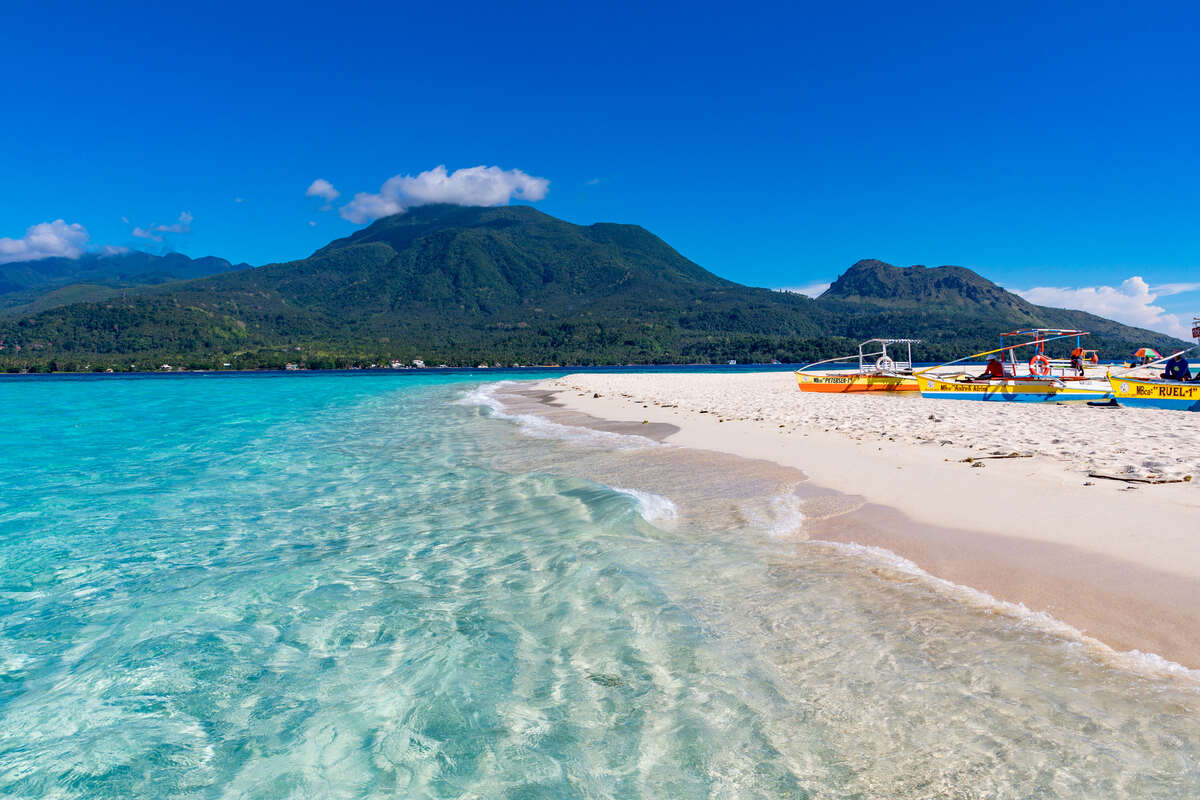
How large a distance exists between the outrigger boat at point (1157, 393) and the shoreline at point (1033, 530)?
1367cm

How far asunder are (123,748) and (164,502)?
9881mm

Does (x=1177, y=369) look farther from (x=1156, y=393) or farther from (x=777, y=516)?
(x=777, y=516)

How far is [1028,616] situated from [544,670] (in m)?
4.80

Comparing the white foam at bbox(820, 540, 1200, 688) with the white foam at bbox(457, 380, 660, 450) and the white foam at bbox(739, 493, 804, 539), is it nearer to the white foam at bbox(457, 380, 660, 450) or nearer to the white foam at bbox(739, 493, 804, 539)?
the white foam at bbox(739, 493, 804, 539)

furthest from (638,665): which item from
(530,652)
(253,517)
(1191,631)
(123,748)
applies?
(253,517)

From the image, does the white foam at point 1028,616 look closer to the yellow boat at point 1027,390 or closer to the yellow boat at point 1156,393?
the yellow boat at point 1156,393

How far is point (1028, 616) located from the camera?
19.0 ft

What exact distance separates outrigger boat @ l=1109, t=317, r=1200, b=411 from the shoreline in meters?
13.7

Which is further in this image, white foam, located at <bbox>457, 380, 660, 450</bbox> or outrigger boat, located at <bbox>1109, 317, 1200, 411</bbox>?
outrigger boat, located at <bbox>1109, 317, 1200, 411</bbox>

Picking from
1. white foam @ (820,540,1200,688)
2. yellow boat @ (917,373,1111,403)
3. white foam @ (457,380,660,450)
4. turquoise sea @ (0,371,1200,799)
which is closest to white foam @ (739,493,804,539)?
turquoise sea @ (0,371,1200,799)

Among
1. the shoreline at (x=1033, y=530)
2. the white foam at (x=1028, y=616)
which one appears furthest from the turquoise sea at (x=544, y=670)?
the shoreline at (x=1033, y=530)

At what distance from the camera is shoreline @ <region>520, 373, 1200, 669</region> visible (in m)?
5.73

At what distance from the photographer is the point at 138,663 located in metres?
5.86

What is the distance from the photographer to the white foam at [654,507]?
9938mm
